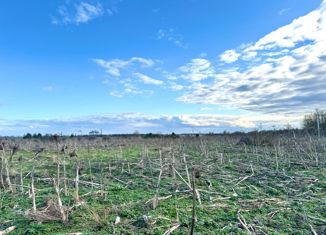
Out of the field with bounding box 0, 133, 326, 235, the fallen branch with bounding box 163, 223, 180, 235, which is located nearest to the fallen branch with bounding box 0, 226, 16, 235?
the field with bounding box 0, 133, 326, 235

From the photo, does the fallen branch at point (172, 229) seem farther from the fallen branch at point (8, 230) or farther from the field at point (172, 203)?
the fallen branch at point (8, 230)

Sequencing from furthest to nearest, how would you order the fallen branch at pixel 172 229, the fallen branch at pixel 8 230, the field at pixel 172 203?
1. the field at pixel 172 203
2. the fallen branch at pixel 8 230
3. the fallen branch at pixel 172 229

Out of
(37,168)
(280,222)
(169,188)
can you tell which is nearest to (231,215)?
(280,222)

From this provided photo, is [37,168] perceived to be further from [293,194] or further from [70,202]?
[293,194]

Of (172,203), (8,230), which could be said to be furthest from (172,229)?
(8,230)

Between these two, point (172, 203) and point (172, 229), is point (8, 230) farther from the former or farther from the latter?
point (172, 203)

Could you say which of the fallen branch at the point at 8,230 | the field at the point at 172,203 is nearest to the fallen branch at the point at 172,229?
the field at the point at 172,203

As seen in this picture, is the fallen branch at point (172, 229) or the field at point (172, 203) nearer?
the fallen branch at point (172, 229)

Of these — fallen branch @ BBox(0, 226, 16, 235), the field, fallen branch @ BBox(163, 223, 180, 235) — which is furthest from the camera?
the field

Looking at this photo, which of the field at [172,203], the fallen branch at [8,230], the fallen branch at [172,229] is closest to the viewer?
the fallen branch at [172,229]

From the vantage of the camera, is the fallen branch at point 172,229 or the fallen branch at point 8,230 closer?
the fallen branch at point 172,229

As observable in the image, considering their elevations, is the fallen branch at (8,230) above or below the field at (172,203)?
below

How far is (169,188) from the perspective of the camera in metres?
6.80

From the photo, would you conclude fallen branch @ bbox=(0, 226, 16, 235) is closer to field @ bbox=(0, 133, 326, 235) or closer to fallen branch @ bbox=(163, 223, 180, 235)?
field @ bbox=(0, 133, 326, 235)
